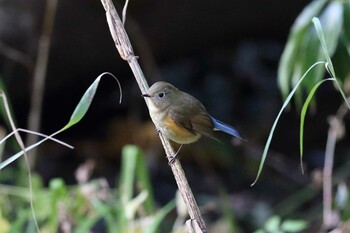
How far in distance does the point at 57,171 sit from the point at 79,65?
787 mm

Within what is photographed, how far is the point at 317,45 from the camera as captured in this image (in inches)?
99.0

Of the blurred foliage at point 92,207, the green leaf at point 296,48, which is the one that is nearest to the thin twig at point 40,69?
the blurred foliage at point 92,207

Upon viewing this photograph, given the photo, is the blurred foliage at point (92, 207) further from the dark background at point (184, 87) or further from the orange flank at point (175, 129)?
the dark background at point (184, 87)

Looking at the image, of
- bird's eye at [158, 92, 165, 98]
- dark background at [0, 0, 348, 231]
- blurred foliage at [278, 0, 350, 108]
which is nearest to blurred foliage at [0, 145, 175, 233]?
bird's eye at [158, 92, 165, 98]

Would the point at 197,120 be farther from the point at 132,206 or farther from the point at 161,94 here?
the point at 132,206

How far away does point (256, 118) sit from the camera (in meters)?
5.54

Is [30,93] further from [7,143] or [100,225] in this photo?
[100,225]

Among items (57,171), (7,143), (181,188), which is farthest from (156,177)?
(181,188)

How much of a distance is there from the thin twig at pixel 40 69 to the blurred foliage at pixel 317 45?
1.66 m

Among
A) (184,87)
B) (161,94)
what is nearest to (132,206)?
(161,94)

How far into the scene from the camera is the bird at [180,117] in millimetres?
2477

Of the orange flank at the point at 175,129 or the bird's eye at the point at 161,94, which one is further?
the orange flank at the point at 175,129

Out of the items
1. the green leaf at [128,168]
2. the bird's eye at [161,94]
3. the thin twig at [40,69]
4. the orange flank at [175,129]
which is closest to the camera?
the bird's eye at [161,94]

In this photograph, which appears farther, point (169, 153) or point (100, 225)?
point (100, 225)
